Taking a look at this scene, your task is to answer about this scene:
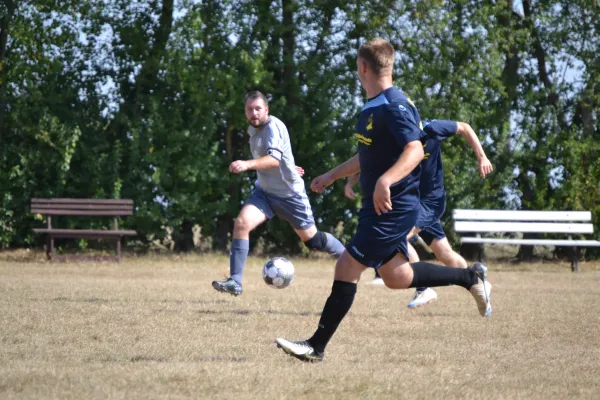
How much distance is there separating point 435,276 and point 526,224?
11.7m

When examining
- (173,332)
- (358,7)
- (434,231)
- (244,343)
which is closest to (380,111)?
(244,343)

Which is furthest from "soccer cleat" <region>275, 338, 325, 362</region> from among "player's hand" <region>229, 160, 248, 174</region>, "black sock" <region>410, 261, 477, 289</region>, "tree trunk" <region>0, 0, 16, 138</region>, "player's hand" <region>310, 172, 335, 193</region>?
"tree trunk" <region>0, 0, 16, 138</region>

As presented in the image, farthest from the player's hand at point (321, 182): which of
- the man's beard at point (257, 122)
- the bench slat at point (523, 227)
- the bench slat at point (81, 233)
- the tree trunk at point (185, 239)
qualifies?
the tree trunk at point (185, 239)

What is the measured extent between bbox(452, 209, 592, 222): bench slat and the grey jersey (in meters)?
8.11

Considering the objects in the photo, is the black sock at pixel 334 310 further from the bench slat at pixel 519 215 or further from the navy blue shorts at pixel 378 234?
the bench slat at pixel 519 215

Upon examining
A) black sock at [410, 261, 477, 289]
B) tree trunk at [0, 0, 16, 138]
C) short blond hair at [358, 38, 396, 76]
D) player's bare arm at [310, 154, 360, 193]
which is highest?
tree trunk at [0, 0, 16, 138]

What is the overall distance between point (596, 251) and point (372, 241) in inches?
563

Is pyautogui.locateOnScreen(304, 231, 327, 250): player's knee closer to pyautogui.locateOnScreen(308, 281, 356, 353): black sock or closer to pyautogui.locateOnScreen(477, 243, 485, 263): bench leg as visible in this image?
pyautogui.locateOnScreen(308, 281, 356, 353): black sock

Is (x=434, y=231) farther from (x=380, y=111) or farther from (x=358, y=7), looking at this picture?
(x=358, y=7)

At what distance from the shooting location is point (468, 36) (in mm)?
18203

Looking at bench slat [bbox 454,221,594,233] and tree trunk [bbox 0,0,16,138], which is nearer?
bench slat [bbox 454,221,594,233]

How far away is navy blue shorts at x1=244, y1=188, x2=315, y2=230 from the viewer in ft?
30.3

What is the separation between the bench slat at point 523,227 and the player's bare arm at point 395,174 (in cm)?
1163

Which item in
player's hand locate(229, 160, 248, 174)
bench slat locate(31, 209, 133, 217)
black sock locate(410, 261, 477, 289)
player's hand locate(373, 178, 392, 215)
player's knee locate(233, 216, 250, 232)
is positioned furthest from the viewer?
bench slat locate(31, 209, 133, 217)
